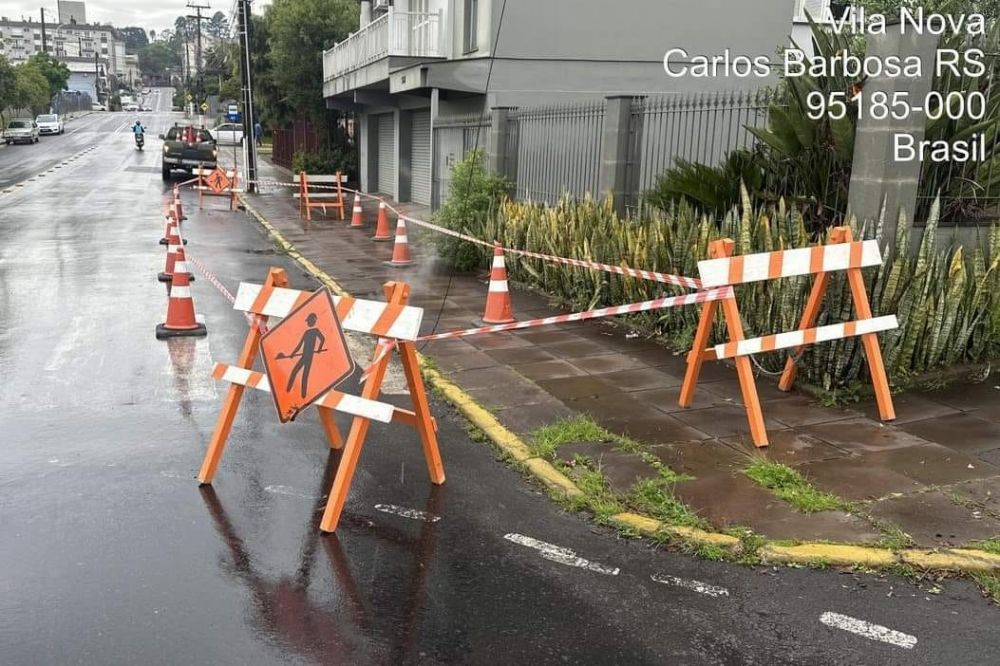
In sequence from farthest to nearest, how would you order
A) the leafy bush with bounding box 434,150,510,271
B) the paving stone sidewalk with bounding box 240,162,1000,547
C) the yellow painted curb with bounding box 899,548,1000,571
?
the leafy bush with bounding box 434,150,510,271 < the paving stone sidewalk with bounding box 240,162,1000,547 < the yellow painted curb with bounding box 899,548,1000,571

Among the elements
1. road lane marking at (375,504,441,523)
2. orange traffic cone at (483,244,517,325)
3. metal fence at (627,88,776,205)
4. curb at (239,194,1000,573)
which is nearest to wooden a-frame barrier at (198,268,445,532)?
road lane marking at (375,504,441,523)

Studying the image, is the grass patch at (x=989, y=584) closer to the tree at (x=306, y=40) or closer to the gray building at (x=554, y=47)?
the gray building at (x=554, y=47)

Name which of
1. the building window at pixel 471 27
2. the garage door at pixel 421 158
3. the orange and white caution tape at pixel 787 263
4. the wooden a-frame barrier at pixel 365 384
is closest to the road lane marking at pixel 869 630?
the wooden a-frame barrier at pixel 365 384

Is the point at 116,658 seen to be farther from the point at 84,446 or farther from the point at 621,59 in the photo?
the point at 621,59

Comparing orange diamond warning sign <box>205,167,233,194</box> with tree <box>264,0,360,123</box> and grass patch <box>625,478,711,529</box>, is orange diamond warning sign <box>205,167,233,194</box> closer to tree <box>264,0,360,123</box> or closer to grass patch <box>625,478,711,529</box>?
tree <box>264,0,360,123</box>

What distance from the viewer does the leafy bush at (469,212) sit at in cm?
1286

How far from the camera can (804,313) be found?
20.5 feet

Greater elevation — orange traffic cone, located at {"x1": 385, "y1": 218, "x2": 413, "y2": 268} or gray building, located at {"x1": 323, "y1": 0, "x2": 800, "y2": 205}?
gray building, located at {"x1": 323, "y1": 0, "x2": 800, "y2": 205}

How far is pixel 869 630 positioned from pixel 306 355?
3018mm

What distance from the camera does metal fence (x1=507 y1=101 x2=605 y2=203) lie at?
12359 mm

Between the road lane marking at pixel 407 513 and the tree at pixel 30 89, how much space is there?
71069 mm

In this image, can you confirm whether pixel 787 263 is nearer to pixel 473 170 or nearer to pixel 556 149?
pixel 473 170

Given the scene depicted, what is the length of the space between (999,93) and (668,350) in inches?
143

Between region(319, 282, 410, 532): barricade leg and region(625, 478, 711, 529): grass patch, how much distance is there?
150cm
